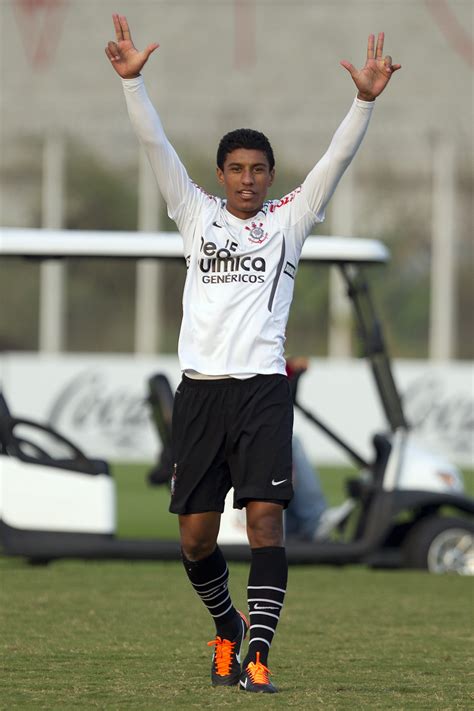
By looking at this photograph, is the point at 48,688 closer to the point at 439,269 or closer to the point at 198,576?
the point at 198,576

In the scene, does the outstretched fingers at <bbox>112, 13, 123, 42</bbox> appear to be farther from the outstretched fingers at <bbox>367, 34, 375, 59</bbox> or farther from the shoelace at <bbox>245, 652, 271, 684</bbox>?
the shoelace at <bbox>245, 652, 271, 684</bbox>

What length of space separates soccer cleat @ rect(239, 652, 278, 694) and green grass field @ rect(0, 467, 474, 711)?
5 centimetres

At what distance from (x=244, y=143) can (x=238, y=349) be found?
662mm

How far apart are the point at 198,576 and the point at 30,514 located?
346 centimetres

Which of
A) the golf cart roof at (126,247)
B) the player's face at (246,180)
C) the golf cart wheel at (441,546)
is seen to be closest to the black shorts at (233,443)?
the player's face at (246,180)

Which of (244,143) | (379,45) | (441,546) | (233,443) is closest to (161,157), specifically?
(244,143)

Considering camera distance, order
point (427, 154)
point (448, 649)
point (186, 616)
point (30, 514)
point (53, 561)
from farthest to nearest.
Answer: point (427, 154) → point (53, 561) → point (30, 514) → point (186, 616) → point (448, 649)

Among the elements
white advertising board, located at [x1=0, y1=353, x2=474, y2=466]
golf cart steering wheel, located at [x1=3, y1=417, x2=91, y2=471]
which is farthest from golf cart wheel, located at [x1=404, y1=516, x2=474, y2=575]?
white advertising board, located at [x1=0, y1=353, x2=474, y2=466]

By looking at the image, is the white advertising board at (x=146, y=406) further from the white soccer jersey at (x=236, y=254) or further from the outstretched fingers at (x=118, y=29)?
the outstretched fingers at (x=118, y=29)

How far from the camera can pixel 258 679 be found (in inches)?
185

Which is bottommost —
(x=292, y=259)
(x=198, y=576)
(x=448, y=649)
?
(x=448, y=649)

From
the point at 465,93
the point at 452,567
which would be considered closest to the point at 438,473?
the point at 452,567

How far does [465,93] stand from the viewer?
32062 mm

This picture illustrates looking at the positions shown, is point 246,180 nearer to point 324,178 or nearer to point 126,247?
point 324,178
